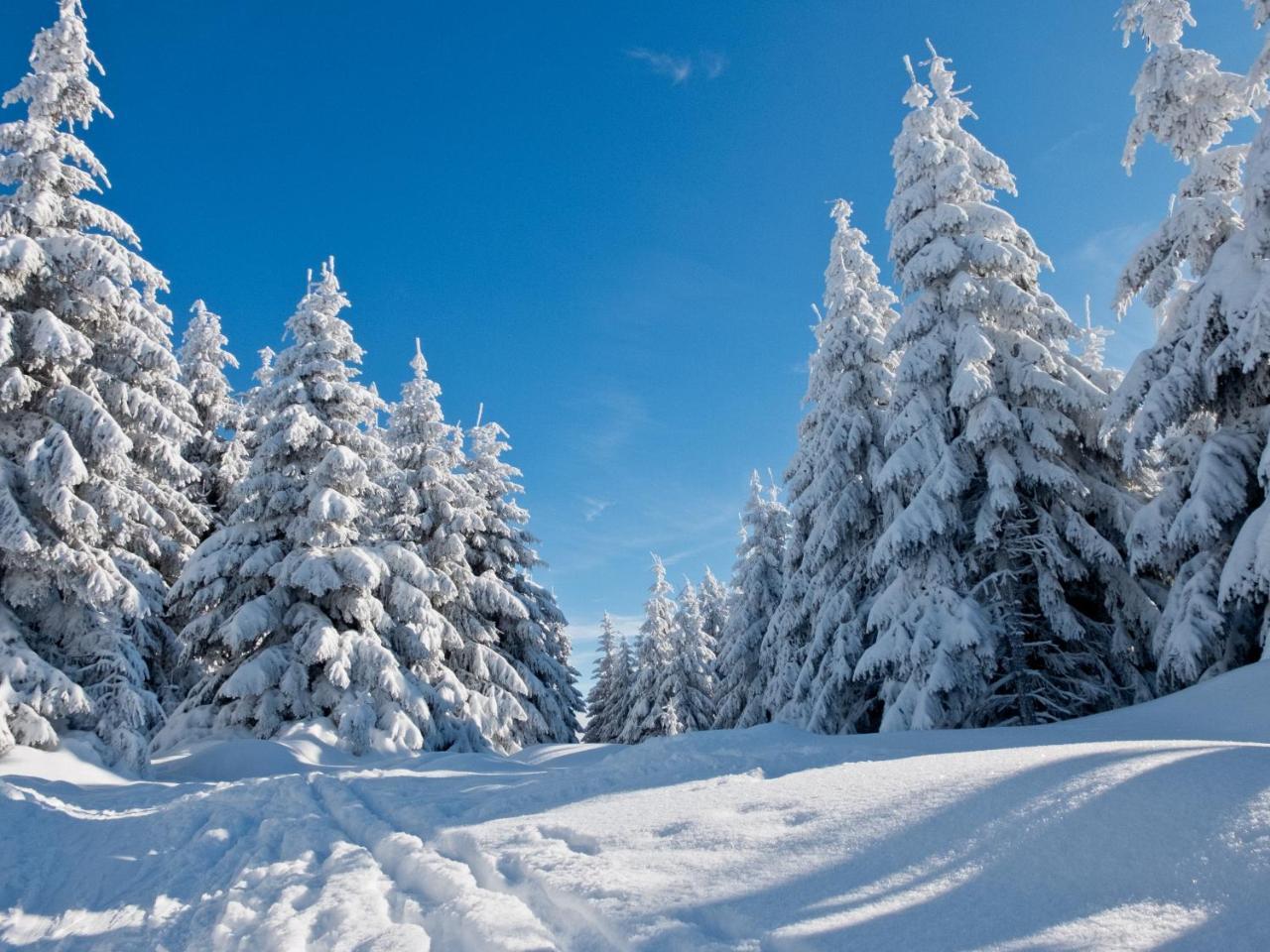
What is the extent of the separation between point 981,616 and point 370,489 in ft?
43.8

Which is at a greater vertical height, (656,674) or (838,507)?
(838,507)

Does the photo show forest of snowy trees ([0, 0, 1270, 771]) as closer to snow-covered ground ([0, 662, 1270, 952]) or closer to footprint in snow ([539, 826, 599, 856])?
snow-covered ground ([0, 662, 1270, 952])

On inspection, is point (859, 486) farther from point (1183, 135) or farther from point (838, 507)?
point (1183, 135)

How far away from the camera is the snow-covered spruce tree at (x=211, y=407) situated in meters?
21.8

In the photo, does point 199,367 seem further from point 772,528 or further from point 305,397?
point 772,528

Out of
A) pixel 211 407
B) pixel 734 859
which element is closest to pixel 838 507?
pixel 734 859

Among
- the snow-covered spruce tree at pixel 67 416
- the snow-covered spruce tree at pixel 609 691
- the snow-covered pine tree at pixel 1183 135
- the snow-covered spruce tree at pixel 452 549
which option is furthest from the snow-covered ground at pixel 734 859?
the snow-covered spruce tree at pixel 609 691

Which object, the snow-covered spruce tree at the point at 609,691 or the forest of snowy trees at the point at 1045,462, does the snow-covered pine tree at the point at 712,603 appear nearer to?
the snow-covered spruce tree at the point at 609,691

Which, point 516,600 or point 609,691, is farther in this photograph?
point 609,691

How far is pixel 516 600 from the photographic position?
21844mm

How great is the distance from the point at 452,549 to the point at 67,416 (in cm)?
1031

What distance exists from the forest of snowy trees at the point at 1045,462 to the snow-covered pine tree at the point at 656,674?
56.0 feet

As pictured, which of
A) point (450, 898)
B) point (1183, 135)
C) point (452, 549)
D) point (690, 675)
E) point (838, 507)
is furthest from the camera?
point (690, 675)

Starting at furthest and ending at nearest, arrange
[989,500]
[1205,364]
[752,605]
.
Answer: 1. [752,605]
2. [989,500]
3. [1205,364]
